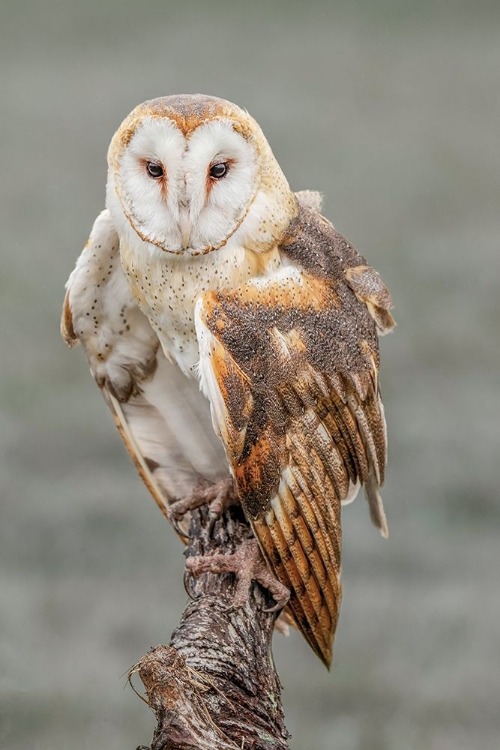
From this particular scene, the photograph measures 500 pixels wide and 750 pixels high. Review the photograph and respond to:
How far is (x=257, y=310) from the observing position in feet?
6.97

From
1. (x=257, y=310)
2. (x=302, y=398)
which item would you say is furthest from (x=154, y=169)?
(x=302, y=398)

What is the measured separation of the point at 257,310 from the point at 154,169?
0.36 metres

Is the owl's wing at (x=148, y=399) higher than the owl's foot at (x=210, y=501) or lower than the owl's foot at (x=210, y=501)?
higher

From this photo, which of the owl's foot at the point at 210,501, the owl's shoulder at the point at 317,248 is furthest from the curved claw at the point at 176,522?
the owl's shoulder at the point at 317,248

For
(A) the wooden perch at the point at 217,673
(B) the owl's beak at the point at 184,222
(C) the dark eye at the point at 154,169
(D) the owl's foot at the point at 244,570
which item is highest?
(C) the dark eye at the point at 154,169

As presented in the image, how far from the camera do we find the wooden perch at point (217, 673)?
1.74 meters

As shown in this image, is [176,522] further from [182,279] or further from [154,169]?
[154,169]

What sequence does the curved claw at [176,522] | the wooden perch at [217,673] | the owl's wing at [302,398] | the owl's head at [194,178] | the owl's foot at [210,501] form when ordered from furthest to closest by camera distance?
the curved claw at [176,522], the owl's foot at [210,501], the owl's wing at [302,398], the owl's head at [194,178], the wooden perch at [217,673]

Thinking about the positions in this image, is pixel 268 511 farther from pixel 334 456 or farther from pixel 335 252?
pixel 335 252

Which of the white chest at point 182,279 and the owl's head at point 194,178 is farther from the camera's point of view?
the white chest at point 182,279

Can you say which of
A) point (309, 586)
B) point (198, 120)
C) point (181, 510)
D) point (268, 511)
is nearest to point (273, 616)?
point (309, 586)

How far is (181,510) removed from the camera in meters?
2.56

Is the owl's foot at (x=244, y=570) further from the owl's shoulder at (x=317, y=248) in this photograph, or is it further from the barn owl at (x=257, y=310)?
the owl's shoulder at (x=317, y=248)

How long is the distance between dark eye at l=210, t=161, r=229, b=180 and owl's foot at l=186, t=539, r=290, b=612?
0.82 m
